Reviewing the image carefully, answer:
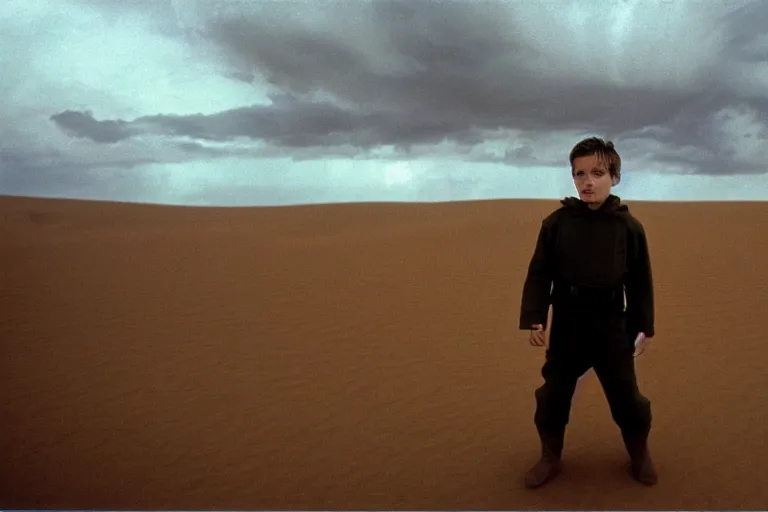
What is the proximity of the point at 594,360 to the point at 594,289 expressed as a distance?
1.33 ft

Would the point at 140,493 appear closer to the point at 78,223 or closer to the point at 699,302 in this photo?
the point at 699,302

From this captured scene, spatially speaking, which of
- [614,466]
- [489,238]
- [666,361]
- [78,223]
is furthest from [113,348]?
[78,223]

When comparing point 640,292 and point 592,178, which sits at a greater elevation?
Answer: point 592,178

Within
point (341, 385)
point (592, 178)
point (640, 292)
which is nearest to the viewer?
point (592, 178)

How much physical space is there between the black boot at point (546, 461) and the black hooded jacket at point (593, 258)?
2.50 feet

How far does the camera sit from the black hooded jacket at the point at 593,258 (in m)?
3.19

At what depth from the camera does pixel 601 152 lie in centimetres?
314

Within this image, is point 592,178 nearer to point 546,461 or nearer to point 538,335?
point 538,335

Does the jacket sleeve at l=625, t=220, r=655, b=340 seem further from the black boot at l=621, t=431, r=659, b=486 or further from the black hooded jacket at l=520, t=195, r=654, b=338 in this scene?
the black boot at l=621, t=431, r=659, b=486

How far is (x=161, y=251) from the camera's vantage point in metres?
12.9

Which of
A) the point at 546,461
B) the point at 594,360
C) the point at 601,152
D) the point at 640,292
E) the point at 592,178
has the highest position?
the point at 601,152

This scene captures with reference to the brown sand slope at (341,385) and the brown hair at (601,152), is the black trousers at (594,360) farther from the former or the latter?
the brown hair at (601,152)

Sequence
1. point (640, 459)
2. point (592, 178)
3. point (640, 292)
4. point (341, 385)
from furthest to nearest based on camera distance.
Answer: point (341, 385), point (640, 459), point (640, 292), point (592, 178)

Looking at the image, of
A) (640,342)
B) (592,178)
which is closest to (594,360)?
(640,342)
